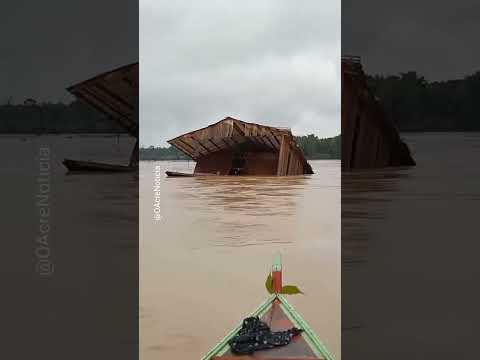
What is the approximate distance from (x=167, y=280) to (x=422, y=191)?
10.6 ft

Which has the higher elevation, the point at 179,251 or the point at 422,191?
the point at 422,191

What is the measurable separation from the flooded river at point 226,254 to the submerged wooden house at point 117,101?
24.1 inches

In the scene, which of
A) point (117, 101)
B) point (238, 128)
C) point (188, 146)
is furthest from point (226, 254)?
point (188, 146)

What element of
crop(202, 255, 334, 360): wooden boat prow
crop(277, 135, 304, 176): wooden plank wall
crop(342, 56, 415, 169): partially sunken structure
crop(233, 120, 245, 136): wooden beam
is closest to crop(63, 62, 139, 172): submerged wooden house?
crop(202, 255, 334, 360): wooden boat prow

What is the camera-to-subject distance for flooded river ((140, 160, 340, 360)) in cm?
447

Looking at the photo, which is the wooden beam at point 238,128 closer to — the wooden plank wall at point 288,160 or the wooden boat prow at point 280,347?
the wooden plank wall at point 288,160

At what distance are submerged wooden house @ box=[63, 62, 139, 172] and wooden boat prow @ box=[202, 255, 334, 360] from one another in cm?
172

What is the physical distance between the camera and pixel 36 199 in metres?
2.65

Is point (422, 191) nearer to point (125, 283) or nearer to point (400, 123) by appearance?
point (400, 123)

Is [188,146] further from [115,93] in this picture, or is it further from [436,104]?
[436,104]

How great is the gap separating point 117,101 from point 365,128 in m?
4.12

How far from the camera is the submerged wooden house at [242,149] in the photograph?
11.7 meters

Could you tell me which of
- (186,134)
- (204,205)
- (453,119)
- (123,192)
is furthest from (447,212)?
(186,134)

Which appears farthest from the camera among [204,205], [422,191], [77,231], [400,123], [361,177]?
[204,205]
